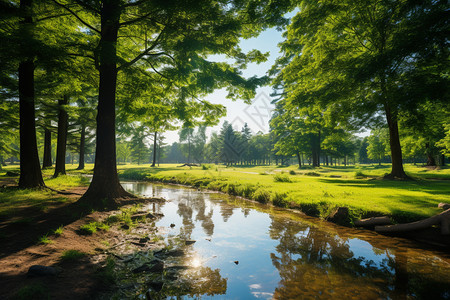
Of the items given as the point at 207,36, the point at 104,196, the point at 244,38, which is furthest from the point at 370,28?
the point at 104,196

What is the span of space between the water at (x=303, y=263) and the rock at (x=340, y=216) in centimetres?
41

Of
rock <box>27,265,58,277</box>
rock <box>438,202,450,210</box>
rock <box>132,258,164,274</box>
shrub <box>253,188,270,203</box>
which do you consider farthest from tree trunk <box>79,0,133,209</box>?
rock <box>438,202,450,210</box>

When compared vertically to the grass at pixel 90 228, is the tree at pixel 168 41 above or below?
above

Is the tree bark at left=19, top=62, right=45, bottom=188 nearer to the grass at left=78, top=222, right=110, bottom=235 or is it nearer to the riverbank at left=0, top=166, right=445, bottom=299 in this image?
the riverbank at left=0, top=166, right=445, bottom=299

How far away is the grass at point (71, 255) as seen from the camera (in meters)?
4.38

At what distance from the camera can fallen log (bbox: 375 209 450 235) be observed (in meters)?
5.79

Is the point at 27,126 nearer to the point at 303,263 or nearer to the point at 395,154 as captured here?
the point at 303,263

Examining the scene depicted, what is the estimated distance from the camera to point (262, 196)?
42.0 feet

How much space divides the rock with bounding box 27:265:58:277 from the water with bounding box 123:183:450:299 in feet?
8.16

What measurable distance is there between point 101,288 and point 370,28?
714 inches

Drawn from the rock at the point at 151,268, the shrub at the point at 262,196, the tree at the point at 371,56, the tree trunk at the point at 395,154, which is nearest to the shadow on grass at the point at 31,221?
the rock at the point at 151,268

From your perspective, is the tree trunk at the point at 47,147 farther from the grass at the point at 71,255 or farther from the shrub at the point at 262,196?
the grass at the point at 71,255

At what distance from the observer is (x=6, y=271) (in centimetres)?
353

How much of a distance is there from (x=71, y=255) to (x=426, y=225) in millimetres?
9665
